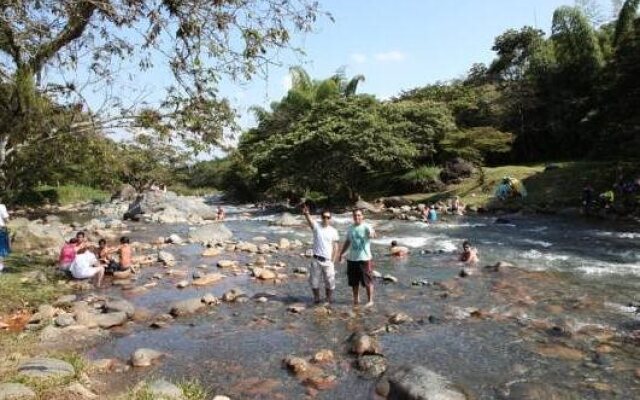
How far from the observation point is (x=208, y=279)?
50.8ft

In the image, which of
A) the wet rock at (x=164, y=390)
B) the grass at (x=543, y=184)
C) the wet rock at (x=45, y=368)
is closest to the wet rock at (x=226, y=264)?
the wet rock at (x=45, y=368)

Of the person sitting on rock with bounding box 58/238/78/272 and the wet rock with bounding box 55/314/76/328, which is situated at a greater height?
the person sitting on rock with bounding box 58/238/78/272

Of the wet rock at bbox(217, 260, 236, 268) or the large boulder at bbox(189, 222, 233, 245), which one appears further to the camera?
the large boulder at bbox(189, 222, 233, 245)

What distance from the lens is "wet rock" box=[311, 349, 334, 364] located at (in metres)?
8.91

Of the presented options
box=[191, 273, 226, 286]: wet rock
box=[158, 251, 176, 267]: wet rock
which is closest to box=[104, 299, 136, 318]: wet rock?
box=[191, 273, 226, 286]: wet rock

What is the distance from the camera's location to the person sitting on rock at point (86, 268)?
579 inches

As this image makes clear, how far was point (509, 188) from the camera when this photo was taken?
32031 mm

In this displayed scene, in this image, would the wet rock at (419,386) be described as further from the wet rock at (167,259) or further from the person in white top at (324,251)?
the wet rock at (167,259)

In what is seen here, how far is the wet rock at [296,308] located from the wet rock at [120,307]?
321 centimetres

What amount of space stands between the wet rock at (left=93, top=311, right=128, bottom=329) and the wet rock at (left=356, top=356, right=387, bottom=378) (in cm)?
502

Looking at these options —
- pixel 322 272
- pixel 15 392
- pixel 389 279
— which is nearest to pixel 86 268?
pixel 322 272

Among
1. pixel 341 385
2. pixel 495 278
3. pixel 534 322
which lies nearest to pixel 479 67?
pixel 495 278

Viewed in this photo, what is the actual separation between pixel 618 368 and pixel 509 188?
2460 centimetres

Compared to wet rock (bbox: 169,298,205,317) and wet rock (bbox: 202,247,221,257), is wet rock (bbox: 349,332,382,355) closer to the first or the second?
wet rock (bbox: 169,298,205,317)
